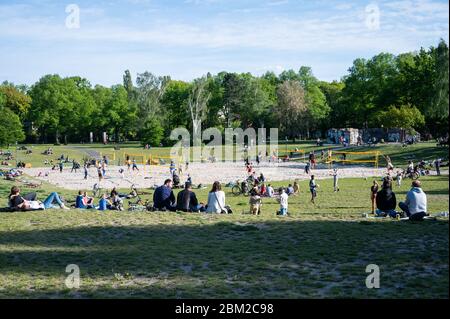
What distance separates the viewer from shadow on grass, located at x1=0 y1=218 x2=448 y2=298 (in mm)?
8332

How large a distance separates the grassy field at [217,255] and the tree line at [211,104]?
71.5m

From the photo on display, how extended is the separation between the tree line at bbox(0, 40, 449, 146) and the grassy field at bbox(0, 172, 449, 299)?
71.5 m

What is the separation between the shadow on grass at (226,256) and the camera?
833 cm

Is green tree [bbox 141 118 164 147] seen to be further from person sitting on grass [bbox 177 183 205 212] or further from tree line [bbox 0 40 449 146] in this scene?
person sitting on grass [bbox 177 183 205 212]

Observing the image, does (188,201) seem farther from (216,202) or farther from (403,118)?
(403,118)

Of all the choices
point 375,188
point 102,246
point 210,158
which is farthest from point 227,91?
point 102,246

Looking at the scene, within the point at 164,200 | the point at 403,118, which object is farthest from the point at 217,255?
the point at 403,118

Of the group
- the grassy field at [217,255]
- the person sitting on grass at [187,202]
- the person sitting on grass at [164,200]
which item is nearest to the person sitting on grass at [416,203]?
the grassy field at [217,255]

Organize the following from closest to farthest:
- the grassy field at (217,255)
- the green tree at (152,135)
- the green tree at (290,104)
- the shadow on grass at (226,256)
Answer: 1. the grassy field at (217,255)
2. the shadow on grass at (226,256)
3. the green tree at (152,135)
4. the green tree at (290,104)

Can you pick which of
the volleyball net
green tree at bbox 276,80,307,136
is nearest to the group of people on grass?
the volleyball net

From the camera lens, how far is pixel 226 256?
1036cm

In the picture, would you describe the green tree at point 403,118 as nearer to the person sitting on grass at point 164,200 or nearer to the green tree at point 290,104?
the green tree at point 290,104

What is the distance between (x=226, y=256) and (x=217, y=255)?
22 centimetres
